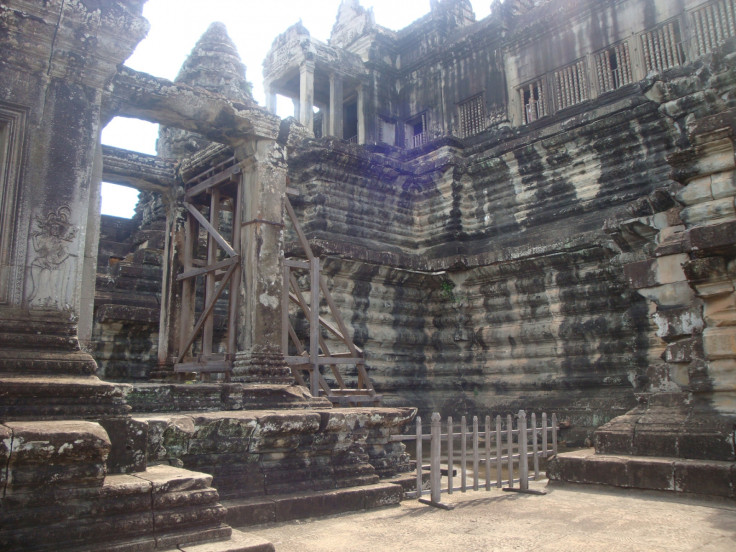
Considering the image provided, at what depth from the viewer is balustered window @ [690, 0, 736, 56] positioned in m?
12.8

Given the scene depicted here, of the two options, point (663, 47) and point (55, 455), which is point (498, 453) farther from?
point (663, 47)

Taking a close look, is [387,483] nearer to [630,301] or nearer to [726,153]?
[726,153]

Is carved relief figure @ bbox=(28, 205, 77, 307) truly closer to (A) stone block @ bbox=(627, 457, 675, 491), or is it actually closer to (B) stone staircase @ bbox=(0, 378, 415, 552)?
(B) stone staircase @ bbox=(0, 378, 415, 552)

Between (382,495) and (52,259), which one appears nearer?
(52,259)

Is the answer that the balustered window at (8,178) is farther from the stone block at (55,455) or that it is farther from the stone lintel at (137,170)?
the stone lintel at (137,170)

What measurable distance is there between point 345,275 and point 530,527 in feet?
23.6

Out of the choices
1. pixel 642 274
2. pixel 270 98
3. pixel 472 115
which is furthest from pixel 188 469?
pixel 270 98

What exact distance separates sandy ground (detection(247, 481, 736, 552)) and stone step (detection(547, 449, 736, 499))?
0.35 ft

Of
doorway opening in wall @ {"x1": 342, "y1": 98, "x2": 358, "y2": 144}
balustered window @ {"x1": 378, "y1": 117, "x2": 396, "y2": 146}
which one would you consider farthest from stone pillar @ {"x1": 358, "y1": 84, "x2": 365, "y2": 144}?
doorway opening in wall @ {"x1": 342, "y1": 98, "x2": 358, "y2": 144}

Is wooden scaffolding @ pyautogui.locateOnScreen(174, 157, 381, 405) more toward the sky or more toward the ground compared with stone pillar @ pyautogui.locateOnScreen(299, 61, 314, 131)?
more toward the ground

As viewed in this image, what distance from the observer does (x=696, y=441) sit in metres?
5.71

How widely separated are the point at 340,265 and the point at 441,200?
3.37 m

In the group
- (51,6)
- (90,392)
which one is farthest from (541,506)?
(51,6)

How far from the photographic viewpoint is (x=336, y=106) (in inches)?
842
